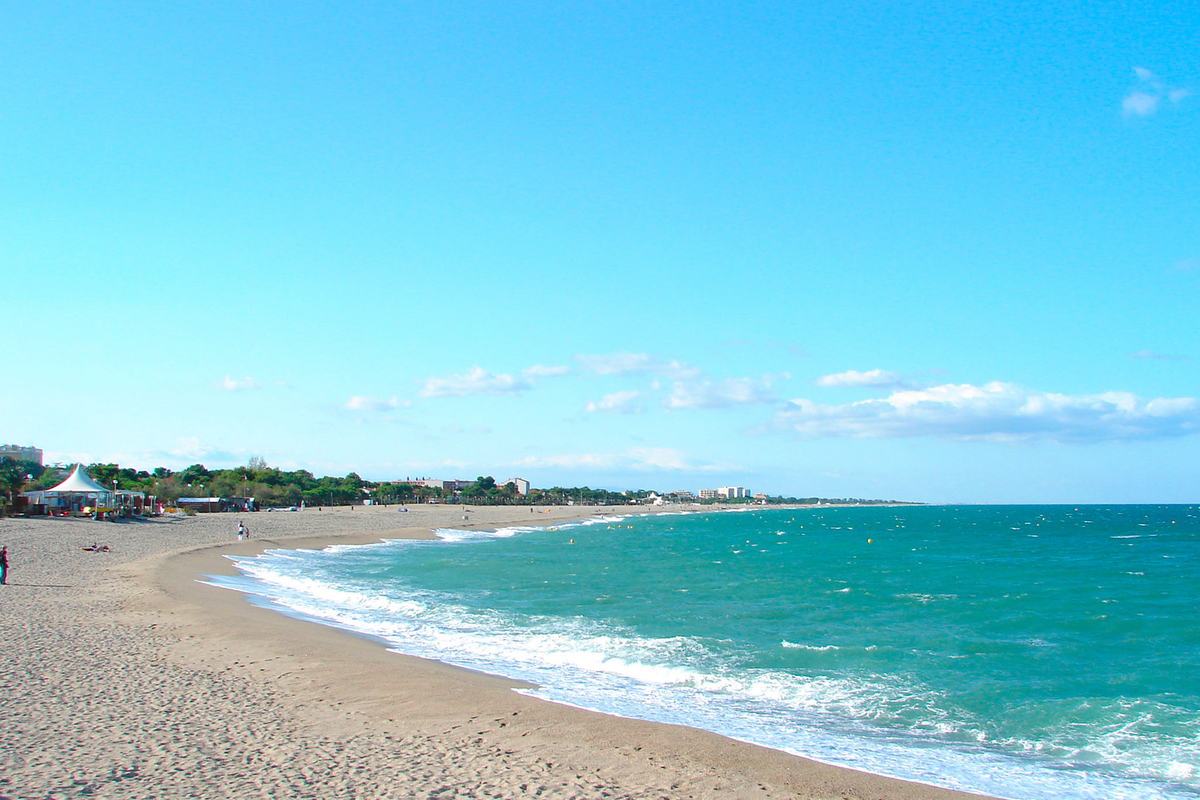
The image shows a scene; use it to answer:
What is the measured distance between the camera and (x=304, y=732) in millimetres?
9812

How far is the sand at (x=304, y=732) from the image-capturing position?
804 cm

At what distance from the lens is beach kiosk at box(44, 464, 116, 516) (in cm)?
5962

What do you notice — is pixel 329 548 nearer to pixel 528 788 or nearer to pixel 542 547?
pixel 542 547

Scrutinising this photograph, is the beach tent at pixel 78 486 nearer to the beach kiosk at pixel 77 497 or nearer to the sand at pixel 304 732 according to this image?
the beach kiosk at pixel 77 497

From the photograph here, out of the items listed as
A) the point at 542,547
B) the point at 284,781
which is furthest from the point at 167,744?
the point at 542,547

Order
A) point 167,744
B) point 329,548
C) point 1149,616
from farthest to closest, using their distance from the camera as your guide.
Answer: point 329,548, point 1149,616, point 167,744

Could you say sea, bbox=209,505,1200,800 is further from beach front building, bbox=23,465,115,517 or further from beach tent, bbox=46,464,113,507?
beach front building, bbox=23,465,115,517

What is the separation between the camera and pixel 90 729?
9398mm

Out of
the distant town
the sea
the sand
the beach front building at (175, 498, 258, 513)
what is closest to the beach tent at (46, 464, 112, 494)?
the distant town

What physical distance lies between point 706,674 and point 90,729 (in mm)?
11160

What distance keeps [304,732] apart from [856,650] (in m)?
14.2

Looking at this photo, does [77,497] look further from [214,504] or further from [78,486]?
[214,504]

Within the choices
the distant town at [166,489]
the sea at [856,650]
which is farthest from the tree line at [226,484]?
the sea at [856,650]

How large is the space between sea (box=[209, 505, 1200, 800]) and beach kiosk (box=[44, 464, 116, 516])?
29.6 meters
